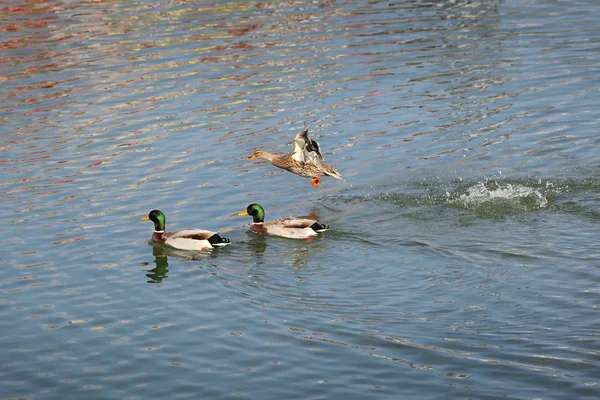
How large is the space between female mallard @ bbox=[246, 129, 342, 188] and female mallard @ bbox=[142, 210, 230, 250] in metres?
2.84

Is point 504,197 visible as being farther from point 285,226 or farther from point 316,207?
point 285,226

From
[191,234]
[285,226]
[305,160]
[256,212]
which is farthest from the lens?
[305,160]

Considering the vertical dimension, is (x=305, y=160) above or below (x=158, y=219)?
above

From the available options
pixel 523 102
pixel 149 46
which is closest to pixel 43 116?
pixel 149 46

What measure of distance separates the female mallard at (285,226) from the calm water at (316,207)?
0.75 ft

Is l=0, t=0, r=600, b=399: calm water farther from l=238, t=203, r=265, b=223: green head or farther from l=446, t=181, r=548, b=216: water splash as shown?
l=238, t=203, r=265, b=223: green head

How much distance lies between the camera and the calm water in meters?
11.0

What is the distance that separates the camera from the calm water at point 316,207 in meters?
11.0

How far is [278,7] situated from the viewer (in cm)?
3391

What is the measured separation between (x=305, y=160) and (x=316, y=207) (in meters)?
1.23

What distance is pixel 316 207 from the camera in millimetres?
16875

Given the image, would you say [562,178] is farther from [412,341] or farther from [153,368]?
[153,368]

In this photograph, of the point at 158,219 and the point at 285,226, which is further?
the point at 158,219

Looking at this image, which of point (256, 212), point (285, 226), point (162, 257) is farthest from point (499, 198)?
point (162, 257)
